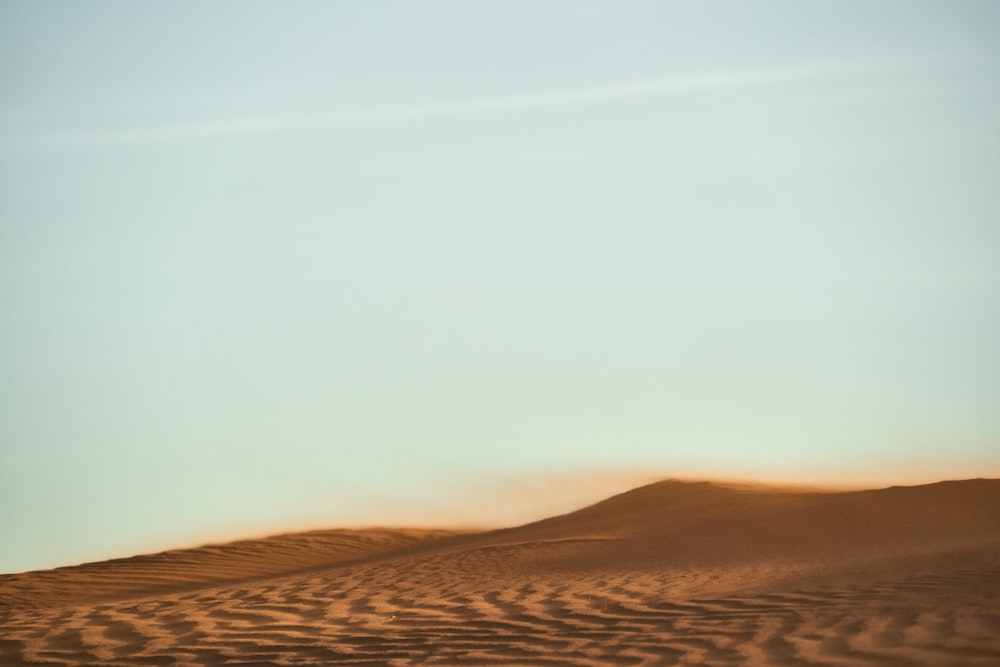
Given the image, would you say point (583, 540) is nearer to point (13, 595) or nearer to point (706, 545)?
point (706, 545)

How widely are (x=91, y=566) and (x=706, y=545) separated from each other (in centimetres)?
1224

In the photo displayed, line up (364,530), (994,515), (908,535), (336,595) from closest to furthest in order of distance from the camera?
1. (336,595)
2. (908,535)
3. (994,515)
4. (364,530)

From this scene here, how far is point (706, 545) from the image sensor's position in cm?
1274

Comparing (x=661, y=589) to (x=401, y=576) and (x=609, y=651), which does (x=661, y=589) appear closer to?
(x=609, y=651)

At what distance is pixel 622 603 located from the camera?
7172mm

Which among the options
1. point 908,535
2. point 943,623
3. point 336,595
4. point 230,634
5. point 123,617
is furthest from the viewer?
point 908,535

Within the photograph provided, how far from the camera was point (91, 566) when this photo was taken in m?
17.7

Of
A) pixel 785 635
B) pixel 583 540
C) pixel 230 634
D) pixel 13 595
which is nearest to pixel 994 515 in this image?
pixel 583 540

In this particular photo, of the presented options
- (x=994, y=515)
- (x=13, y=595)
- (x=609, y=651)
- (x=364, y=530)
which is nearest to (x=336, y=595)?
(x=609, y=651)

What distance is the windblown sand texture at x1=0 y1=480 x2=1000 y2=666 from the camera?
5227mm

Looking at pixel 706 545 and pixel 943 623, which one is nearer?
pixel 943 623

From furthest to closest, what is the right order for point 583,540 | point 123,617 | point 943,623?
point 583,540 → point 123,617 → point 943,623

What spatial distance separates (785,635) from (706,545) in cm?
770

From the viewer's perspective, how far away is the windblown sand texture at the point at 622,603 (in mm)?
5227
